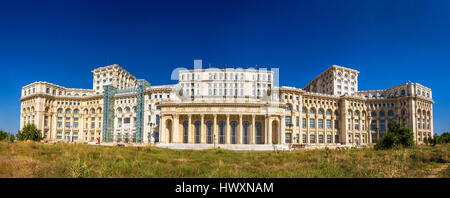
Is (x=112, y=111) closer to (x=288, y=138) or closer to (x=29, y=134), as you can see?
(x=29, y=134)

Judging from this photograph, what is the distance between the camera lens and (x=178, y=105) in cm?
5409

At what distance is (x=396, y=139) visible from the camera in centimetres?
2912

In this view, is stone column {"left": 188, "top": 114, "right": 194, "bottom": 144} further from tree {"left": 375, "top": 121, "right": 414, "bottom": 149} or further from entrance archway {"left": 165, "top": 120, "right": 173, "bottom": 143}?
tree {"left": 375, "top": 121, "right": 414, "bottom": 149}

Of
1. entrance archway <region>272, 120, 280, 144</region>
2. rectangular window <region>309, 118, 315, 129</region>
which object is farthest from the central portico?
rectangular window <region>309, 118, 315, 129</region>

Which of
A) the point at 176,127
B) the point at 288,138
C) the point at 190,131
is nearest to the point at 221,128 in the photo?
the point at 190,131

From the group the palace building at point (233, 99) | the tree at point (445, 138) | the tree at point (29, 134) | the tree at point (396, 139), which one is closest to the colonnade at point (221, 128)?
the palace building at point (233, 99)

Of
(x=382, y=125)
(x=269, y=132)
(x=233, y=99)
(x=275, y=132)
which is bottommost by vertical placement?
(x=275, y=132)

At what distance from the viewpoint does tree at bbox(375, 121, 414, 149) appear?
28.7 metres

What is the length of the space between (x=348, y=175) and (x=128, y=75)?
112 meters

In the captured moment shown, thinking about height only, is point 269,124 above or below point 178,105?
below

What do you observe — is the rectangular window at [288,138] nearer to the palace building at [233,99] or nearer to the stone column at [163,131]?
the palace building at [233,99]

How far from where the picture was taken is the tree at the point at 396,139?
94.2 feet

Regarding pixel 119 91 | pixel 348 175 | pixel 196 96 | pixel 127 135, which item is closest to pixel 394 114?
pixel 196 96
